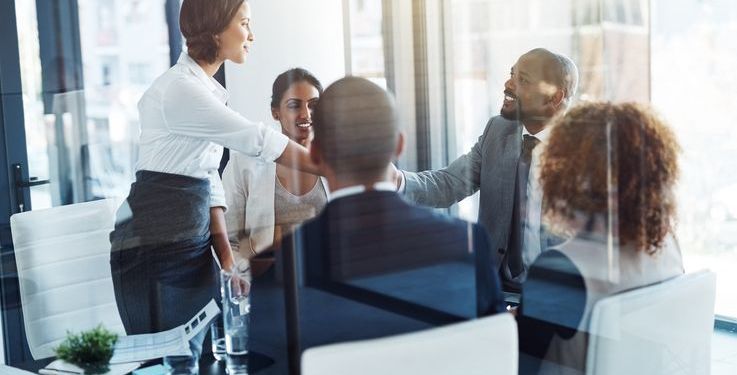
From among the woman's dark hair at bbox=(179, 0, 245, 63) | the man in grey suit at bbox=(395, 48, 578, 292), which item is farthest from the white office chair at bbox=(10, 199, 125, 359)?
the man in grey suit at bbox=(395, 48, 578, 292)

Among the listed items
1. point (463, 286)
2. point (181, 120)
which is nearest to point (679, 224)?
point (463, 286)

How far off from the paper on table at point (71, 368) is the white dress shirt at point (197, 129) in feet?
1.32

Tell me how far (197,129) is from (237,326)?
1.36ft

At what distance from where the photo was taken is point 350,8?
2020mm

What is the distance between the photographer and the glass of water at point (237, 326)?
1883mm

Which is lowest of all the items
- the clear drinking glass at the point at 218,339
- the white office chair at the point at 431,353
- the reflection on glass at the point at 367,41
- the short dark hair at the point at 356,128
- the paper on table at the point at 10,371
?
the paper on table at the point at 10,371

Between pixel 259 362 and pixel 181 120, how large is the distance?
20.6 inches

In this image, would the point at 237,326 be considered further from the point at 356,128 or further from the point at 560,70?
the point at 560,70

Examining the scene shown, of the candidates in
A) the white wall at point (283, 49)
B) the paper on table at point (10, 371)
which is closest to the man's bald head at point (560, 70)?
the white wall at point (283, 49)

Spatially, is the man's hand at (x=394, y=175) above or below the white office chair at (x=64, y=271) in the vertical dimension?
above

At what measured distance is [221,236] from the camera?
82.6 inches

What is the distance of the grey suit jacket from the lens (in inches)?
80.3

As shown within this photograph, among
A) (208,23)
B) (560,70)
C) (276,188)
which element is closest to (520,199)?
(560,70)

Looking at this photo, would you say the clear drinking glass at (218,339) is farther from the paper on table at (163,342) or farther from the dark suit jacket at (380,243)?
the dark suit jacket at (380,243)
